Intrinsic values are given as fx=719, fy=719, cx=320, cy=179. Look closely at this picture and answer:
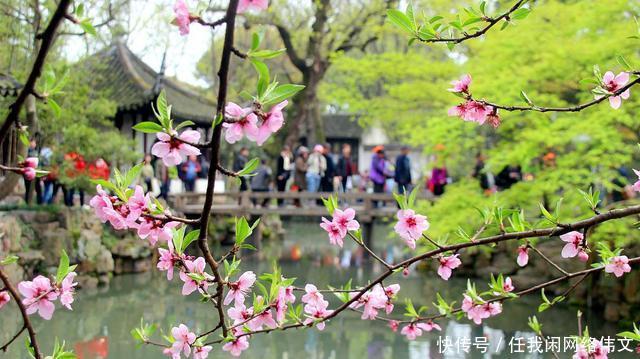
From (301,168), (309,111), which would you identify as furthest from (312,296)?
(309,111)

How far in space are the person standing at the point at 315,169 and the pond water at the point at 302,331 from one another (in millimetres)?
3063

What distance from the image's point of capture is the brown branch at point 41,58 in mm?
1087

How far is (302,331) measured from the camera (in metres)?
7.81

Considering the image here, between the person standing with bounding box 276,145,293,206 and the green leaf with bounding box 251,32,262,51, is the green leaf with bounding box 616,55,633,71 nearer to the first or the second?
the green leaf with bounding box 251,32,262,51

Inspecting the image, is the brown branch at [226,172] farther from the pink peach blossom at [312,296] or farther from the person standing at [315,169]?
the person standing at [315,169]

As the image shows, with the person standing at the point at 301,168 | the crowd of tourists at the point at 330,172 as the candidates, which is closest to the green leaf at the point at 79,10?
the crowd of tourists at the point at 330,172

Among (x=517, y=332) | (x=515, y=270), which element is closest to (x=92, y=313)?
(x=517, y=332)

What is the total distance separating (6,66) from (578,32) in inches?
281

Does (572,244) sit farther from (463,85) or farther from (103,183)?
(103,183)

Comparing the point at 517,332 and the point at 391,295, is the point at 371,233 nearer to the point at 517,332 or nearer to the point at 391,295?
the point at 517,332

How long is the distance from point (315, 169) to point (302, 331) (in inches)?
240

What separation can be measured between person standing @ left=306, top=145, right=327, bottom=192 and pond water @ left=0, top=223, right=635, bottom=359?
10.0ft

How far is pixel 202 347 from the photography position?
78.6 inches

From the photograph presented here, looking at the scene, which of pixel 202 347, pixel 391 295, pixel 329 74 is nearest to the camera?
pixel 202 347
